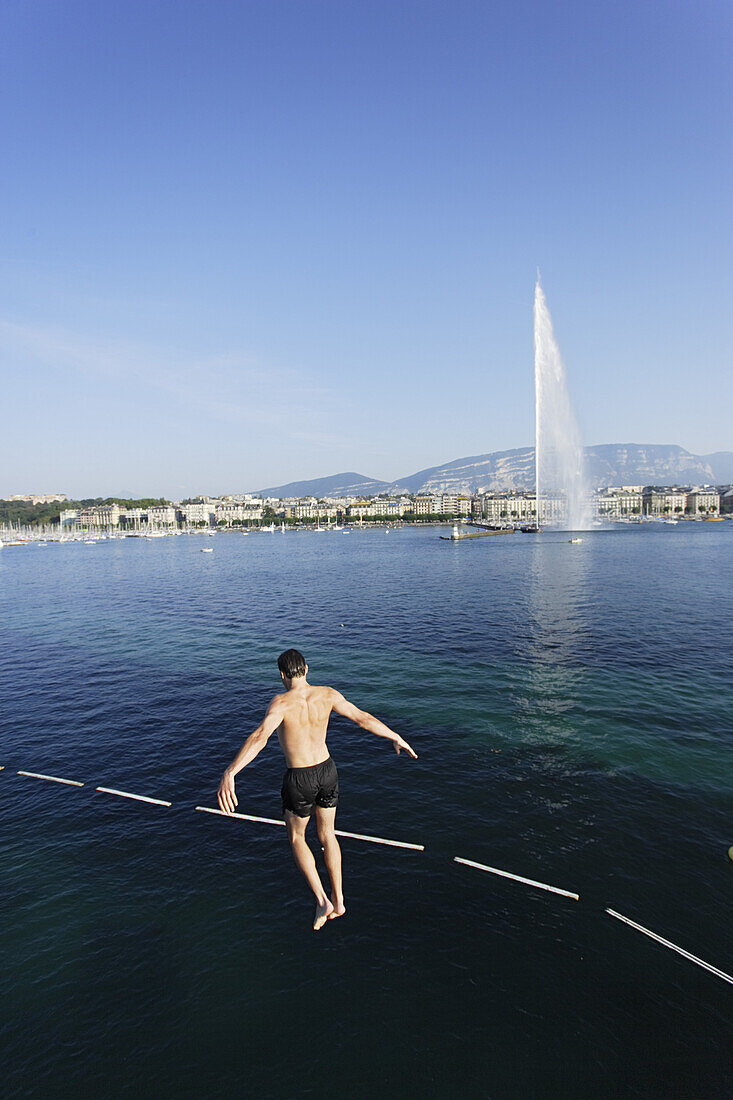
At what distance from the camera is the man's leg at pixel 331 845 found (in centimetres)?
541

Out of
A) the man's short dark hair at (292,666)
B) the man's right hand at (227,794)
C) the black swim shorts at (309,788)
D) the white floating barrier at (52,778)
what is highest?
the man's short dark hair at (292,666)

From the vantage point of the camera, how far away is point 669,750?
54.2ft

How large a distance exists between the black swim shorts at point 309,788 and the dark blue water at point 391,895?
4.21 m

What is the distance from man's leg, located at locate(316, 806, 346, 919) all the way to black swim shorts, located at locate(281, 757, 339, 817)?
0.11m

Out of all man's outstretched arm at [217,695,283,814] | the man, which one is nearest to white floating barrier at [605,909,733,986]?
the man

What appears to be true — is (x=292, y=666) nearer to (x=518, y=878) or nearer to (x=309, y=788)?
(x=309, y=788)

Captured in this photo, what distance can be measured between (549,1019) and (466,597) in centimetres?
4284

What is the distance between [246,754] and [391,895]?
739 centimetres

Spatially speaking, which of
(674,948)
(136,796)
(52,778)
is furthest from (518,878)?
(52,778)

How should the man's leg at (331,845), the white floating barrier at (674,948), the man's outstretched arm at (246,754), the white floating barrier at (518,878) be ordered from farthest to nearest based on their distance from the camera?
the white floating barrier at (518,878), the white floating barrier at (674,948), the man's leg at (331,845), the man's outstretched arm at (246,754)

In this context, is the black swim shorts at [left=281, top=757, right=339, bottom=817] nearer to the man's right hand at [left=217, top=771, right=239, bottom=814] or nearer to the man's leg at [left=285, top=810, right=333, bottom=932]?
the man's leg at [left=285, top=810, right=333, bottom=932]

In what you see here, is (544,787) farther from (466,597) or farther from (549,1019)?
(466,597)

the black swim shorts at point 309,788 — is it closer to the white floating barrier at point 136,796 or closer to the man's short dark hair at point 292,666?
the man's short dark hair at point 292,666

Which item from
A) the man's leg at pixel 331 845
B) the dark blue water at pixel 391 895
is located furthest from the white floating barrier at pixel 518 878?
the man's leg at pixel 331 845
